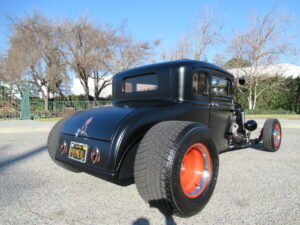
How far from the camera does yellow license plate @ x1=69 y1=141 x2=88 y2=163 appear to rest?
7.28 ft

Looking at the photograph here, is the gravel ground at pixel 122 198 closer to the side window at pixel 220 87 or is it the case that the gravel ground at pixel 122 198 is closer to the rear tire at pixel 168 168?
the rear tire at pixel 168 168

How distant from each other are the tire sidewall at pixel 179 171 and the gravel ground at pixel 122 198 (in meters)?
0.14

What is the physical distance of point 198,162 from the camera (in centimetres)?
234

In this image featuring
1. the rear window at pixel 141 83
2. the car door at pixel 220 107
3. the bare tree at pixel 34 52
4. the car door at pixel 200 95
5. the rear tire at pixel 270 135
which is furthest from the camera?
the bare tree at pixel 34 52

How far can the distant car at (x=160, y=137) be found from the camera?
186cm

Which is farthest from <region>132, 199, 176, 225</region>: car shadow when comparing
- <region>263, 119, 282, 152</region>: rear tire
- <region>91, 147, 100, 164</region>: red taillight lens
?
<region>263, 119, 282, 152</region>: rear tire

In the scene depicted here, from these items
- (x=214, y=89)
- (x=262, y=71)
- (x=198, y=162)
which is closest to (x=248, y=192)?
(x=198, y=162)

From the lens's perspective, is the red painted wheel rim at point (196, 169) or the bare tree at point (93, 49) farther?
the bare tree at point (93, 49)

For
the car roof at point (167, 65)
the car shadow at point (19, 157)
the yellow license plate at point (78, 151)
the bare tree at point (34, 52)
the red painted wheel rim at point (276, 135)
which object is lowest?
the car shadow at point (19, 157)

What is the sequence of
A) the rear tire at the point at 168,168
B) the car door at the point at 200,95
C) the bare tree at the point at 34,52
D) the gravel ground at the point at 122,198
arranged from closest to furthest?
the rear tire at the point at 168,168
the gravel ground at the point at 122,198
the car door at the point at 200,95
the bare tree at the point at 34,52

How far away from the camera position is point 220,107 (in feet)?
11.1

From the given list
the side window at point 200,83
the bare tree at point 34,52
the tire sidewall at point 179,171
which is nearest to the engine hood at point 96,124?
the tire sidewall at point 179,171

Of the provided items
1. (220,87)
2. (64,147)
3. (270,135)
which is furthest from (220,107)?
(64,147)

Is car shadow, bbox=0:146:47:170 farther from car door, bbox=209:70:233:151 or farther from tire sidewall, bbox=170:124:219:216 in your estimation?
car door, bbox=209:70:233:151
